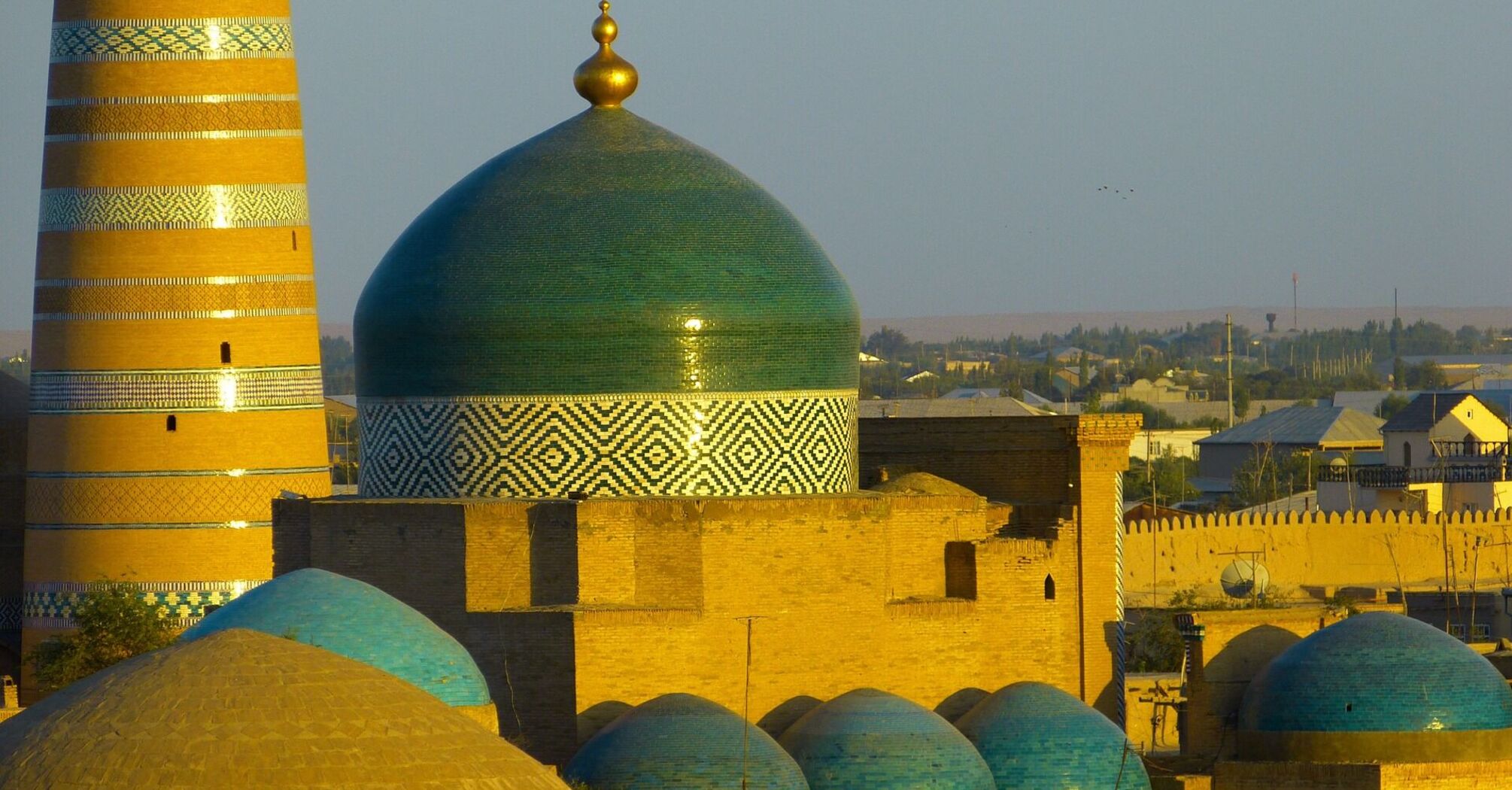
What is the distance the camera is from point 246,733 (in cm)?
798

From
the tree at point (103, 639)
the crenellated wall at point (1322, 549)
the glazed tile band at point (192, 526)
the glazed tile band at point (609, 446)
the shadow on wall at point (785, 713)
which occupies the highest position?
the glazed tile band at point (609, 446)

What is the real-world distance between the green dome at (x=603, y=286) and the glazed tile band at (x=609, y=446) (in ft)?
0.26

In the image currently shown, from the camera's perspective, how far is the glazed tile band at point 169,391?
74.0 feet


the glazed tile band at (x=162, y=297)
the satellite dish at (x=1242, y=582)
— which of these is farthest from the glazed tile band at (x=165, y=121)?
the satellite dish at (x=1242, y=582)

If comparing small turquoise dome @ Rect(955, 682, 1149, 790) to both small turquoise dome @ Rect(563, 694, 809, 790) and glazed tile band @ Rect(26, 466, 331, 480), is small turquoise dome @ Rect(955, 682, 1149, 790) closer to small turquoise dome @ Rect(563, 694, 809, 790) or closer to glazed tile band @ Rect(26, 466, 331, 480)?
small turquoise dome @ Rect(563, 694, 809, 790)

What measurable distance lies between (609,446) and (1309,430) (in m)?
41.4

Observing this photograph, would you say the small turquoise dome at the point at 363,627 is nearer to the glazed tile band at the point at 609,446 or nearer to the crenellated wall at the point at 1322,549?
the glazed tile band at the point at 609,446

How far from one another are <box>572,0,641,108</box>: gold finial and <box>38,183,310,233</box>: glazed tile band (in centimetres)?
574

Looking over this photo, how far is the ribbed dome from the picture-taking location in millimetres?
7863

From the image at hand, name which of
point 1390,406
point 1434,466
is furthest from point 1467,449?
point 1390,406

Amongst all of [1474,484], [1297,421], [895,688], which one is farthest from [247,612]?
[1297,421]

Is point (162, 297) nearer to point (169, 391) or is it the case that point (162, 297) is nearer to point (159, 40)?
point (169, 391)

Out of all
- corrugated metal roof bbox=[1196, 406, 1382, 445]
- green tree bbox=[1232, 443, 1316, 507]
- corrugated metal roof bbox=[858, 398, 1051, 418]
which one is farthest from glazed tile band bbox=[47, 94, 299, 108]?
corrugated metal roof bbox=[1196, 406, 1382, 445]

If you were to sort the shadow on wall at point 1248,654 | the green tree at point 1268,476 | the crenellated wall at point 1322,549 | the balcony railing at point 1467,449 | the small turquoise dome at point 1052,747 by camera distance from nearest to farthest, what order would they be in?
the small turquoise dome at point 1052,747
the shadow on wall at point 1248,654
the crenellated wall at point 1322,549
the balcony railing at point 1467,449
the green tree at point 1268,476
